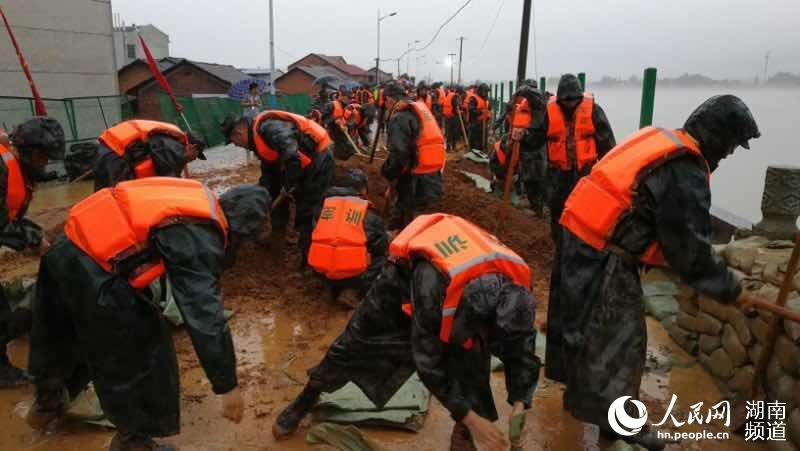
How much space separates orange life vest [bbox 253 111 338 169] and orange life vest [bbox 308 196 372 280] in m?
0.89

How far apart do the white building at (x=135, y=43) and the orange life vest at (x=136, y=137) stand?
112 ft

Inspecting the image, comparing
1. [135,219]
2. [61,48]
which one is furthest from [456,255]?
[61,48]

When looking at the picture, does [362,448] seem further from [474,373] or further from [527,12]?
[527,12]

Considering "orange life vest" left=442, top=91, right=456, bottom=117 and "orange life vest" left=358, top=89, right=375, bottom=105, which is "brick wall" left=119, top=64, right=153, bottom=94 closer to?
"orange life vest" left=358, top=89, right=375, bottom=105

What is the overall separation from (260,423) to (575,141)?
3.38 m

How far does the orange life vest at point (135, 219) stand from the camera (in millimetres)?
2221

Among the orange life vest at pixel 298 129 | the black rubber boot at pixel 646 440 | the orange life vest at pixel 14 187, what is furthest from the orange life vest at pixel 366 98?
the black rubber boot at pixel 646 440

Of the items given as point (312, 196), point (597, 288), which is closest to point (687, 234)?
point (597, 288)

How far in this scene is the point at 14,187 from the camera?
3.49 metres

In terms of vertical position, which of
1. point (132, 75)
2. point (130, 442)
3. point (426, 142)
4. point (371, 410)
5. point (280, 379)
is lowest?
point (280, 379)

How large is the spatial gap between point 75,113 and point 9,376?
9.85 metres

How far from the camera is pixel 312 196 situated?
17.6 feet

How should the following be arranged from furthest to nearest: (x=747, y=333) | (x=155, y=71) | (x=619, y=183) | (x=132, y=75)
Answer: (x=132, y=75) < (x=155, y=71) < (x=747, y=333) < (x=619, y=183)

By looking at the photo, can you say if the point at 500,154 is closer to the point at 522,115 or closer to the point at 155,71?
the point at 522,115
